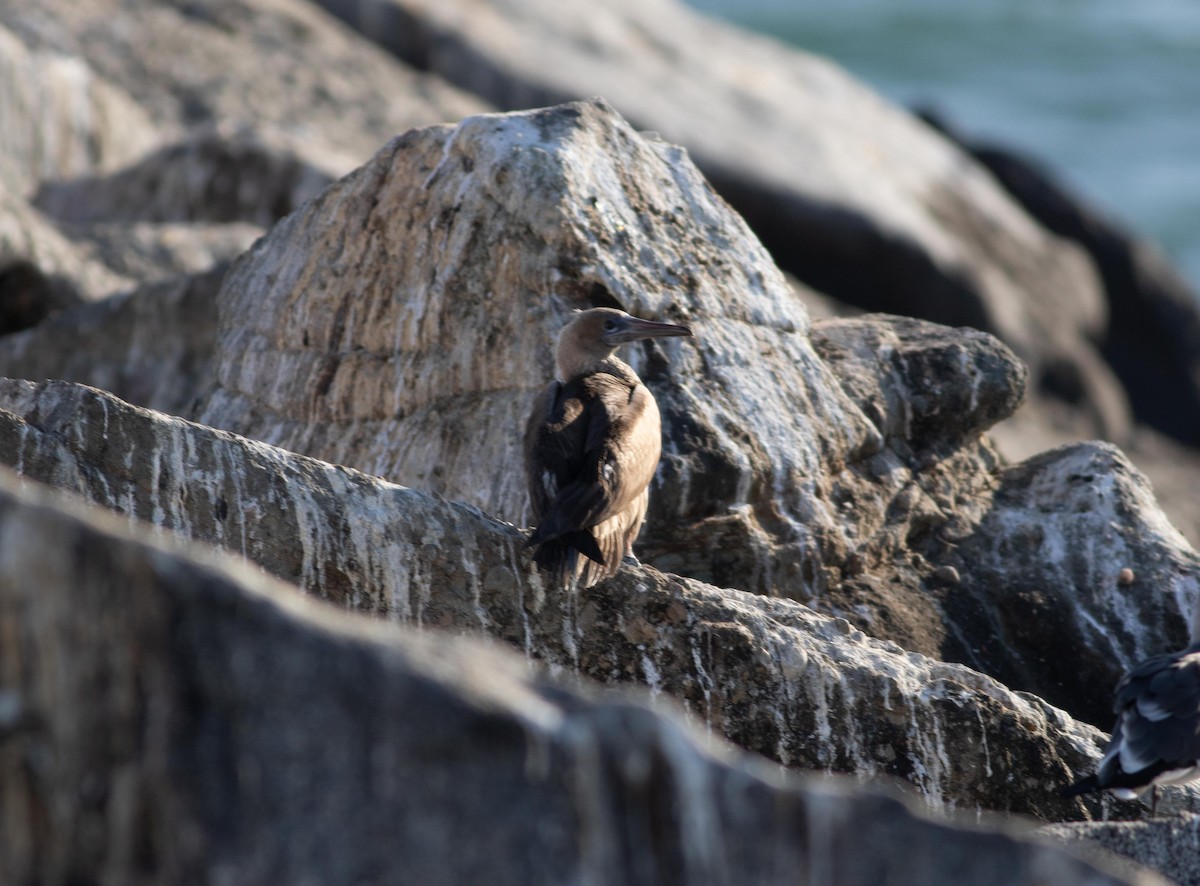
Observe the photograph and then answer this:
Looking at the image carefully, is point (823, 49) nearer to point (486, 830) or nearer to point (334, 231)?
point (334, 231)

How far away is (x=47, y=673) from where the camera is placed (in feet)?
9.71

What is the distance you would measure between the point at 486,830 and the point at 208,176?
397 inches

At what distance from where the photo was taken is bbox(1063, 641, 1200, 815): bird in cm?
496

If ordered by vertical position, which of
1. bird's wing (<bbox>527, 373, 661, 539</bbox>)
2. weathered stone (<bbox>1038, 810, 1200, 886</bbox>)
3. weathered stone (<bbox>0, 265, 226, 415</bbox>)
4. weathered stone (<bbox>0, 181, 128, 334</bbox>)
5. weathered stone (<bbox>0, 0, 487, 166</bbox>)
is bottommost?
weathered stone (<bbox>1038, 810, 1200, 886</bbox>)

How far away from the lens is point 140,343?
363 inches

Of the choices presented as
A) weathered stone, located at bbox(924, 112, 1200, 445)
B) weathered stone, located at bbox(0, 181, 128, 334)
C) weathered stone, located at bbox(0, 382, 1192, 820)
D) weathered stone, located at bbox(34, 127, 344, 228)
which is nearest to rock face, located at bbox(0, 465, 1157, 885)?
weathered stone, located at bbox(0, 382, 1192, 820)

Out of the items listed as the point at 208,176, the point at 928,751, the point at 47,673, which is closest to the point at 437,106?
the point at 208,176

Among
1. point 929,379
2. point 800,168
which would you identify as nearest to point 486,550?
point 929,379

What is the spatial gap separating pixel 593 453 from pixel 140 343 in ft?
15.6

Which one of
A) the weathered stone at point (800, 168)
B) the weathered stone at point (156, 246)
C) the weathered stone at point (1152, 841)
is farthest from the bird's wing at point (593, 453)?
the weathered stone at point (800, 168)

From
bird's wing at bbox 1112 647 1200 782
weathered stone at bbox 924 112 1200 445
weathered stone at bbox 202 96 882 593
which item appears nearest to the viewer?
bird's wing at bbox 1112 647 1200 782

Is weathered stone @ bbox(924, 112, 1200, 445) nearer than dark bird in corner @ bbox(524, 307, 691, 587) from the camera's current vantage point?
No

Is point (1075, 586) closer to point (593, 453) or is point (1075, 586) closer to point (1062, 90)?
point (593, 453)

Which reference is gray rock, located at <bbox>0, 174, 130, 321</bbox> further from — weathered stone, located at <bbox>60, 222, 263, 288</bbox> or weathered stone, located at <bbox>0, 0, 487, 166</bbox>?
weathered stone, located at <bbox>0, 0, 487, 166</bbox>
